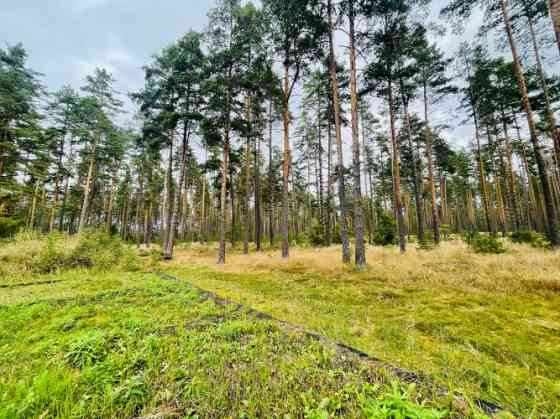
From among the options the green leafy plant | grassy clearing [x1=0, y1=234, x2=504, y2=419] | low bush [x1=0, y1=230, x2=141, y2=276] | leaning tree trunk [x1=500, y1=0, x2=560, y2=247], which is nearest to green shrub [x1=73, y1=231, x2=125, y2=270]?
low bush [x1=0, y1=230, x2=141, y2=276]

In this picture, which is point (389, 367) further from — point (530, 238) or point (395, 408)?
point (530, 238)

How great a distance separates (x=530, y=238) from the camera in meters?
9.63

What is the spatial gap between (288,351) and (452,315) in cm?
294

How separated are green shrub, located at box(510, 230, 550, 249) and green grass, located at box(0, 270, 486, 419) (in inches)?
454

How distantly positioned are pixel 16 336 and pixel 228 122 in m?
10.9

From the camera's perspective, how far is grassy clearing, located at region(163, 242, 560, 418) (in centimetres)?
185

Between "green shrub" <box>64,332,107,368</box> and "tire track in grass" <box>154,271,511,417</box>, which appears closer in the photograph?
"tire track in grass" <box>154,271,511,417</box>

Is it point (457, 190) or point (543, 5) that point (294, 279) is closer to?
point (543, 5)

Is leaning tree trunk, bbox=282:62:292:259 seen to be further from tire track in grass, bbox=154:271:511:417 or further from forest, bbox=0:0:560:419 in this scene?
tire track in grass, bbox=154:271:511:417

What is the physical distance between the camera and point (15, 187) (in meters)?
11.6

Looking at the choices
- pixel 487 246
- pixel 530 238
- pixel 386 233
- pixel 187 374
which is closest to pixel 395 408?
pixel 187 374

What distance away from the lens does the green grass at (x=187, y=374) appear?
4.62 ft

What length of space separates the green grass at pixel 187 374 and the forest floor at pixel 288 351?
0.04 ft

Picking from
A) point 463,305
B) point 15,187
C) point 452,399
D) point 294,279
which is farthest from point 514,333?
point 15,187
